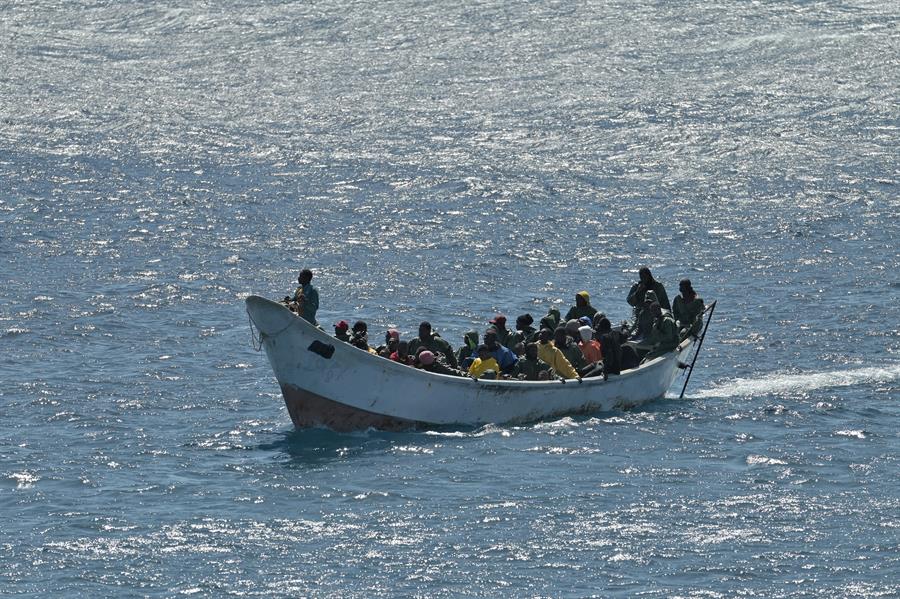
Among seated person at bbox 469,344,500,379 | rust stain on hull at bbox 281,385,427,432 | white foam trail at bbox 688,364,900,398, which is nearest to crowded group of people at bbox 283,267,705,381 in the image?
seated person at bbox 469,344,500,379

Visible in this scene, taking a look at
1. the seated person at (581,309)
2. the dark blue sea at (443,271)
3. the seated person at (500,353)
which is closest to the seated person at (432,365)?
the seated person at (500,353)

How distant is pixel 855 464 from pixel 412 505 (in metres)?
8.38

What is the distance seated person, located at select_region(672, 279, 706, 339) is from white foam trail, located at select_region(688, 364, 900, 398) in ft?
5.06

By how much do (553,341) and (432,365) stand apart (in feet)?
9.78

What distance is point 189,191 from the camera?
62.8 meters

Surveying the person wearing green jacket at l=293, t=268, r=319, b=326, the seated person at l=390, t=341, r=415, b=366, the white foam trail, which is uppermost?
the person wearing green jacket at l=293, t=268, r=319, b=326

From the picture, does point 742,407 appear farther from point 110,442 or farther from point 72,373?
point 72,373

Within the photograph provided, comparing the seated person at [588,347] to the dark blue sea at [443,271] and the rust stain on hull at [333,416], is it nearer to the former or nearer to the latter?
the dark blue sea at [443,271]

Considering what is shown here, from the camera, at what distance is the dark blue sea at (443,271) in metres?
25.5

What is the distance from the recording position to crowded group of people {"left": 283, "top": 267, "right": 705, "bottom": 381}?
32.1 metres

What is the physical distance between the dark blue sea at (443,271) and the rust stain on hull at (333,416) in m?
0.25

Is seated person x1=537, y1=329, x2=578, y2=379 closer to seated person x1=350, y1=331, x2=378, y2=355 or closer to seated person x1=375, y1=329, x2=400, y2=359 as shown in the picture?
seated person x1=375, y1=329, x2=400, y2=359

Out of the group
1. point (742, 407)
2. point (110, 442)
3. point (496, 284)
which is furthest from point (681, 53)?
point (110, 442)

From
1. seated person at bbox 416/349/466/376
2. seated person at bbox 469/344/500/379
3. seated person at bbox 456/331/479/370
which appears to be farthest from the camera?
seated person at bbox 456/331/479/370
